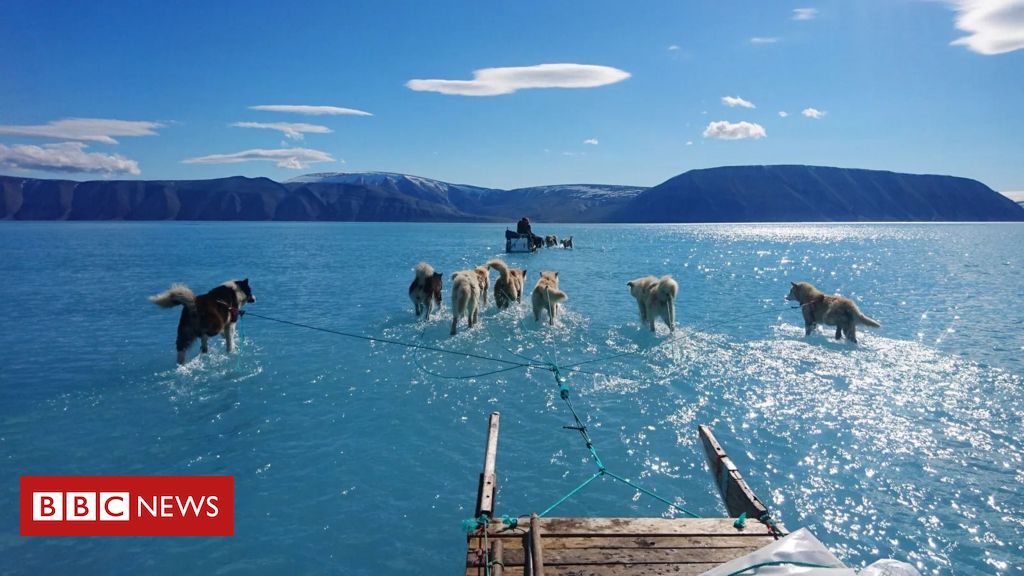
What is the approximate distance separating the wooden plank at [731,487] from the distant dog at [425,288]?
1150 cm

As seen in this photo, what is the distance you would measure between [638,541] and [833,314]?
1280cm

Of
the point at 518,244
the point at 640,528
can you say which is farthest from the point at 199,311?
the point at 518,244

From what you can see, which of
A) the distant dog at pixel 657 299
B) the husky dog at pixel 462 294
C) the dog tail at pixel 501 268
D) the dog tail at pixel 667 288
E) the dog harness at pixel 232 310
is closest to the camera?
the dog harness at pixel 232 310

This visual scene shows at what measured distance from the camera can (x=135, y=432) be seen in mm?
8641

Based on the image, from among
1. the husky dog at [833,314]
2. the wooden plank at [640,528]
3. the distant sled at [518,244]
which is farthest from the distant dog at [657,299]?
the distant sled at [518,244]

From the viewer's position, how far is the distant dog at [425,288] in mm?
16766

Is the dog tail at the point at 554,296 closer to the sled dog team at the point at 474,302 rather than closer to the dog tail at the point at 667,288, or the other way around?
the sled dog team at the point at 474,302

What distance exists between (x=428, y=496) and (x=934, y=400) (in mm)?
9809

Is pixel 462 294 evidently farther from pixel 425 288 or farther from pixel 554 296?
pixel 554 296

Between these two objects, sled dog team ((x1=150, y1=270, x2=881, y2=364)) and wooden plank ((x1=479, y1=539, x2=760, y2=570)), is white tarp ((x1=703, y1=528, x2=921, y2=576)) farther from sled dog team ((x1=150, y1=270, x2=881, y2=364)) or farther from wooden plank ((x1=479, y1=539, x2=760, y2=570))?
sled dog team ((x1=150, y1=270, x2=881, y2=364))

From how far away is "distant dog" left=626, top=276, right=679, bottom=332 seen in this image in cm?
1470

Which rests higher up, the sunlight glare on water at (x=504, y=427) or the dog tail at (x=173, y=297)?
the dog tail at (x=173, y=297)

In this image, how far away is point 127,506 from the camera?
6.81 metres

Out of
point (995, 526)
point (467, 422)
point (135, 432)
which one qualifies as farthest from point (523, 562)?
point (135, 432)
